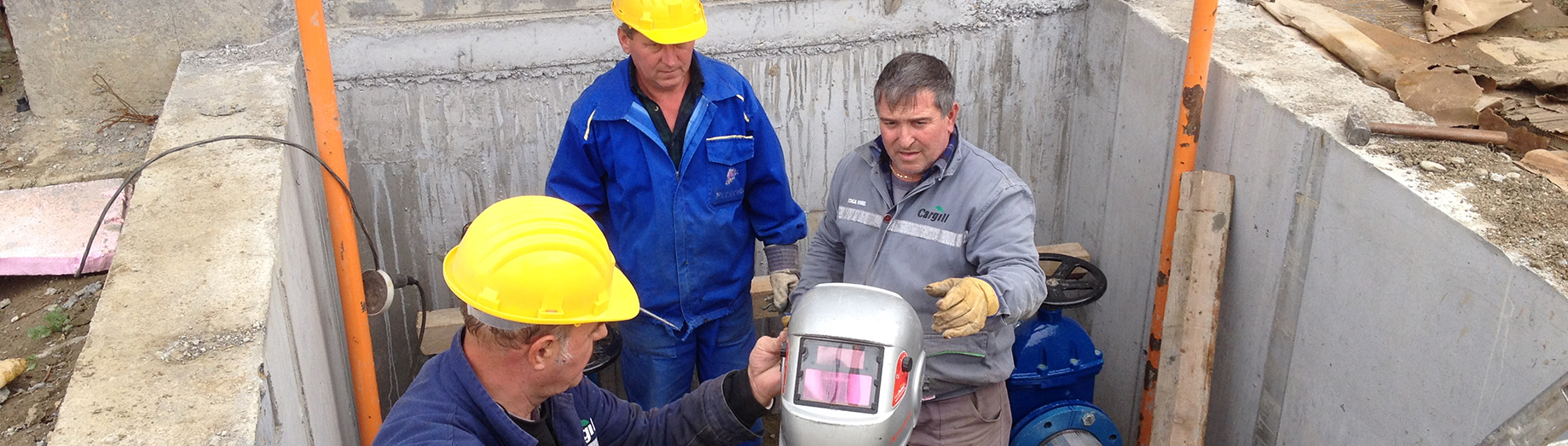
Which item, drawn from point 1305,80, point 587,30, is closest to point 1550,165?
point 1305,80

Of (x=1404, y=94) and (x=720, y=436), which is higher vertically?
(x=1404, y=94)

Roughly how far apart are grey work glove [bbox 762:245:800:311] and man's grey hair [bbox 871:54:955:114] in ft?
2.40

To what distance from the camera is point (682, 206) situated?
3.14 m

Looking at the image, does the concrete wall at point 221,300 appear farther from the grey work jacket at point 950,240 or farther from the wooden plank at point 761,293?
the wooden plank at point 761,293

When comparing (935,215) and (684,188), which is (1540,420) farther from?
(684,188)

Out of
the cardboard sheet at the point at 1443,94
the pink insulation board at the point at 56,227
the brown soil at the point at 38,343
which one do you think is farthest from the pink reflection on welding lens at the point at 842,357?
Result: the cardboard sheet at the point at 1443,94

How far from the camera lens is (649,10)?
2891 millimetres

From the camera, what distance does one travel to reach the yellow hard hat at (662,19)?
289cm

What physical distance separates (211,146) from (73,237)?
0.41 meters

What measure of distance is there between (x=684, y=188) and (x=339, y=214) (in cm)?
92

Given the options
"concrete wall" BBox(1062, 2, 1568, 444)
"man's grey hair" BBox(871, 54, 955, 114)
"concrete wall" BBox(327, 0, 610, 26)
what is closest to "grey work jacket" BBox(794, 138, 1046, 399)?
"man's grey hair" BBox(871, 54, 955, 114)

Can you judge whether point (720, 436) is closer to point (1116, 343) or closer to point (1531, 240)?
point (1531, 240)

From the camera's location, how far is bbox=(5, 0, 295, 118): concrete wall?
3.25m

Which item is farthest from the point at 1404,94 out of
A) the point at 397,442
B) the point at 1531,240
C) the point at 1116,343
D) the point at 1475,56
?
the point at 397,442
